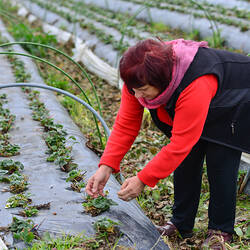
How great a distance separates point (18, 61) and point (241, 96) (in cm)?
410

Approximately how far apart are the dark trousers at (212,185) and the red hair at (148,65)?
0.56 m

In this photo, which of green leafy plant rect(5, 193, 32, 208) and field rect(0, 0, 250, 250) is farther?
green leafy plant rect(5, 193, 32, 208)

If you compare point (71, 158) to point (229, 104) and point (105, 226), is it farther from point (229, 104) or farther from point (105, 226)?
point (229, 104)

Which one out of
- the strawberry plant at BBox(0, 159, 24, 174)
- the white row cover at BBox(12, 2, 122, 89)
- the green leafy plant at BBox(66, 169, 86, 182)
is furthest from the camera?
the white row cover at BBox(12, 2, 122, 89)

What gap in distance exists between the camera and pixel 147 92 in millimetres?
1522

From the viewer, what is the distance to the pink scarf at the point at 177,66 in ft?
4.98

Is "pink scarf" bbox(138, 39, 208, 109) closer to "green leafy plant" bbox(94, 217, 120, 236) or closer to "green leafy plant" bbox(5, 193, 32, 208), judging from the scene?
"green leafy plant" bbox(94, 217, 120, 236)

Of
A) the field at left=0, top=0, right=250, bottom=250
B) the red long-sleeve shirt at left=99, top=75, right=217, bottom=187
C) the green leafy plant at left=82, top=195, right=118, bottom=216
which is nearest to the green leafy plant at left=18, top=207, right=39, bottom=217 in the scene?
the field at left=0, top=0, right=250, bottom=250

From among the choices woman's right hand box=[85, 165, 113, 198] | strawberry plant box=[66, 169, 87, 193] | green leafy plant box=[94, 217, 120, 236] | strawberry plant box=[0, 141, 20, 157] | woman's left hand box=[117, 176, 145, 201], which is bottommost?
strawberry plant box=[0, 141, 20, 157]

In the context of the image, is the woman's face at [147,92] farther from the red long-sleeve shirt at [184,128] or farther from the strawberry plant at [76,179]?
the strawberry plant at [76,179]

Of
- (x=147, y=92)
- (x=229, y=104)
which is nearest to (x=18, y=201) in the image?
(x=147, y=92)

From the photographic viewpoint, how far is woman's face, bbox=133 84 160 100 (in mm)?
1500

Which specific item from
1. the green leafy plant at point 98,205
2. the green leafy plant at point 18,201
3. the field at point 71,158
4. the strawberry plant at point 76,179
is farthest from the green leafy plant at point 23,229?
the strawberry plant at point 76,179

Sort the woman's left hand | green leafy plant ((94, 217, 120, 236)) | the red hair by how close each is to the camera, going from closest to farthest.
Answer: the red hair → the woman's left hand → green leafy plant ((94, 217, 120, 236))
